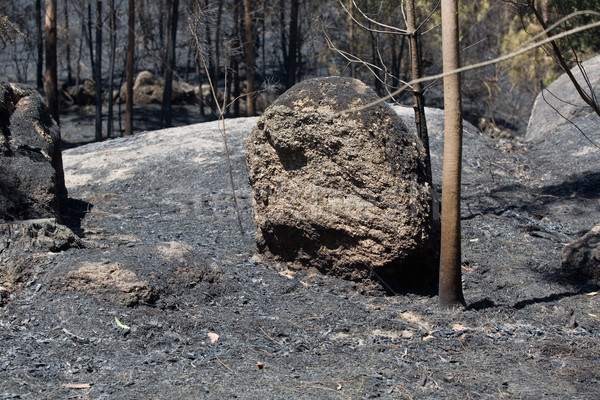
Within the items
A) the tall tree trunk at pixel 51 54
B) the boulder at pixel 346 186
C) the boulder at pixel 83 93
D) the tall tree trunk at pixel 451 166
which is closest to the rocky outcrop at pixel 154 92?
the boulder at pixel 83 93

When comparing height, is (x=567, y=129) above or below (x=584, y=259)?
above

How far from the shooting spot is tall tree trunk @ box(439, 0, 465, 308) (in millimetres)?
4840

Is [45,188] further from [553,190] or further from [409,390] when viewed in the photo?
[553,190]

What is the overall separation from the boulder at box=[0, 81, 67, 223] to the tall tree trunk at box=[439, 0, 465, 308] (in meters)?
4.39

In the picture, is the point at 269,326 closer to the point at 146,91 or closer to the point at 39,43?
the point at 39,43

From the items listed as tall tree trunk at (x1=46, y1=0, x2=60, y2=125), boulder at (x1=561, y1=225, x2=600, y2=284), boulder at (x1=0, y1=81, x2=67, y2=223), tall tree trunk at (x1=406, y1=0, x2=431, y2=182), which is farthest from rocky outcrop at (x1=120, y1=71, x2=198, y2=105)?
boulder at (x1=561, y1=225, x2=600, y2=284)

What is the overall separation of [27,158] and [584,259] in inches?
245

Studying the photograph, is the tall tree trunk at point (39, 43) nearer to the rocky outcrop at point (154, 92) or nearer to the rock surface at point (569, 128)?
the rocky outcrop at point (154, 92)

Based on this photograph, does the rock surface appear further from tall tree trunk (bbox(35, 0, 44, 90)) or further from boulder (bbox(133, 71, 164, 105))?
tall tree trunk (bbox(35, 0, 44, 90))

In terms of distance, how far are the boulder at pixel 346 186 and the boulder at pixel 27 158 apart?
2751mm

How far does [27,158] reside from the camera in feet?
24.4

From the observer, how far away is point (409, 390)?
3799 millimetres

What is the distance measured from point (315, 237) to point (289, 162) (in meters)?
0.77

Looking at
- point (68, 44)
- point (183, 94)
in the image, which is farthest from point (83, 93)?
point (183, 94)
